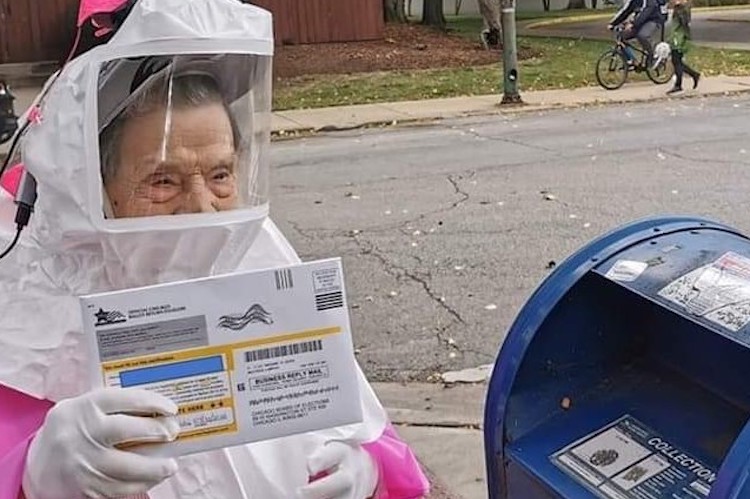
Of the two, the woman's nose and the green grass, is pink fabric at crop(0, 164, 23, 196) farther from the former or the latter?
the green grass

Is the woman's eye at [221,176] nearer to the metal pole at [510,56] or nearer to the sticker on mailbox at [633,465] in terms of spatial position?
the sticker on mailbox at [633,465]

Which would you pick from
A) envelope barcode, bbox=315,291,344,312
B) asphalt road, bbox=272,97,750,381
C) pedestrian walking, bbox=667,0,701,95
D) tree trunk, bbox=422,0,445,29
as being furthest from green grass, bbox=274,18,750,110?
envelope barcode, bbox=315,291,344,312

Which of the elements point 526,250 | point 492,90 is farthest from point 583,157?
point 492,90

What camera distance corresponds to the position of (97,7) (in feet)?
5.47

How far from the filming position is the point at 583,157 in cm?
962

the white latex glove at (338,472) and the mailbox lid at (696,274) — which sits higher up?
the mailbox lid at (696,274)

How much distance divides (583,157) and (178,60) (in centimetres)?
823

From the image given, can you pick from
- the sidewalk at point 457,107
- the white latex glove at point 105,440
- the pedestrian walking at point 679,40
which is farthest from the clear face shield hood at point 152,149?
the pedestrian walking at point 679,40

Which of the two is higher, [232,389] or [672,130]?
[232,389]

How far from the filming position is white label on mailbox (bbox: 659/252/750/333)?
72.1 inches

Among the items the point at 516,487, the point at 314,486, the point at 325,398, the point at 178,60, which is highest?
the point at 178,60

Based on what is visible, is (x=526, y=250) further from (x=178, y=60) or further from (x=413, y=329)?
(x=178, y=60)

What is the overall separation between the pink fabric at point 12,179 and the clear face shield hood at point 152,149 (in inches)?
5.7

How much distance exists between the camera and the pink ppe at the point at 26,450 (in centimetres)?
152
